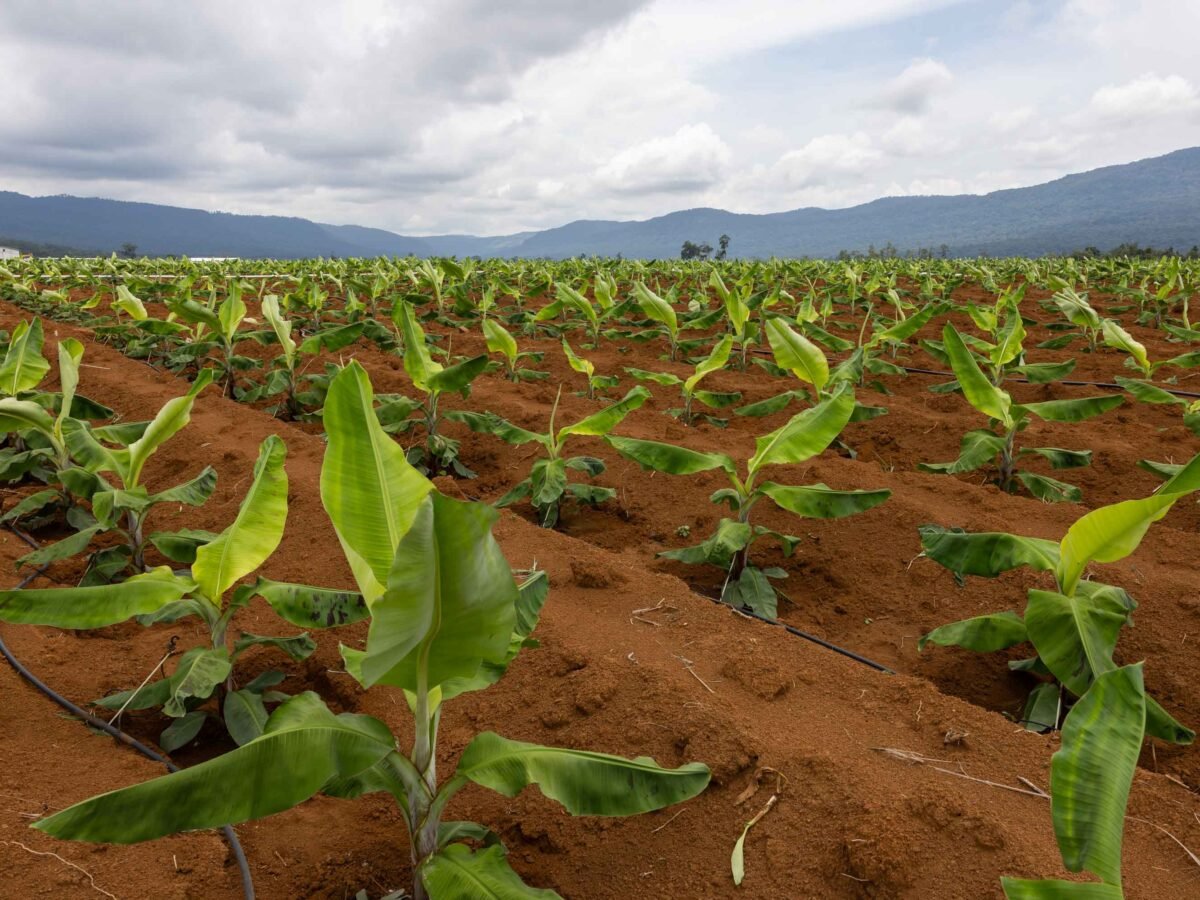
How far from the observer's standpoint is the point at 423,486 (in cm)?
156

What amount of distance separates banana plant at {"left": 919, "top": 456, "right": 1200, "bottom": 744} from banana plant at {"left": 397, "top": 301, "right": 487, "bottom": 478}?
2.29m

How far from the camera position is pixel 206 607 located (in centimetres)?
222

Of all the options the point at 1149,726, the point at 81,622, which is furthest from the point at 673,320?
Answer: the point at 81,622

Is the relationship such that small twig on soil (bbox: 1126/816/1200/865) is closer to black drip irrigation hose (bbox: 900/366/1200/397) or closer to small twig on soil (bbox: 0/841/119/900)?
small twig on soil (bbox: 0/841/119/900)

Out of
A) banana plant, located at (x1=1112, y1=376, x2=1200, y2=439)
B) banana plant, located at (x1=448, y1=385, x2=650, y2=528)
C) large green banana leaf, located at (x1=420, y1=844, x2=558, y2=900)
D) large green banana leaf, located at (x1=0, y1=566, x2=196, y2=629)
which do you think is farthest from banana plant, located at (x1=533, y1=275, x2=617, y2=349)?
large green banana leaf, located at (x1=420, y1=844, x2=558, y2=900)

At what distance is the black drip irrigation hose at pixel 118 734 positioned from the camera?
1.76m

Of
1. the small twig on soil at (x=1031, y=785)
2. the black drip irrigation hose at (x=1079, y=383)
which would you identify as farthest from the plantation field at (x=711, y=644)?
the black drip irrigation hose at (x=1079, y=383)

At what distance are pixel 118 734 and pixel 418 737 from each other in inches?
50.8

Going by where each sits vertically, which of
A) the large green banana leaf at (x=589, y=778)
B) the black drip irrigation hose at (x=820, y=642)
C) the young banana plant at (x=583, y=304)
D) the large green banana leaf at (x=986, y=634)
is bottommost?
the black drip irrigation hose at (x=820, y=642)

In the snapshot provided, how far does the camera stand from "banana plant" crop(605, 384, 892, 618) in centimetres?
293

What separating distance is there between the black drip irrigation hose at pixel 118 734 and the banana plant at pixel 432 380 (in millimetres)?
2030

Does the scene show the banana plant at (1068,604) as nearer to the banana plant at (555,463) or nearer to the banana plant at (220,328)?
the banana plant at (555,463)

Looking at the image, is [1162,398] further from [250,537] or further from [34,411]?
[34,411]

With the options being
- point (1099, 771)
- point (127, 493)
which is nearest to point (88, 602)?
point (127, 493)
